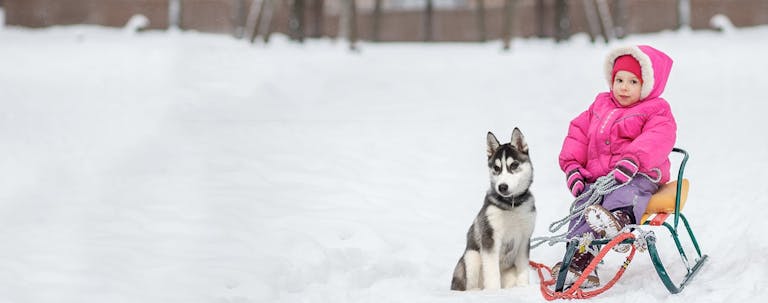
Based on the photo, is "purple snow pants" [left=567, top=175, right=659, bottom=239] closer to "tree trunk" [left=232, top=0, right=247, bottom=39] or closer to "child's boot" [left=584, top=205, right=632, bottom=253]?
"child's boot" [left=584, top=205, right=632, bottom=253]

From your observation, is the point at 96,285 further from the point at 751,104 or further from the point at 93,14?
the point at 93,14

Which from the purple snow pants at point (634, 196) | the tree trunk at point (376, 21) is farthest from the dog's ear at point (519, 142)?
the tree trunk at point (376, 21)

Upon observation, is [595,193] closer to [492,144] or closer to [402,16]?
[492,144]

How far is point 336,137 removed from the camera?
812 cm

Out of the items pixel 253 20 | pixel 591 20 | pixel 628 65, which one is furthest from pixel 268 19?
pixel 628 65

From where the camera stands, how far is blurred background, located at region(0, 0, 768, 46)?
13.2 meters

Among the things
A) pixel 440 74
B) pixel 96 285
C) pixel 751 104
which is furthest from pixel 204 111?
pixel 751 104

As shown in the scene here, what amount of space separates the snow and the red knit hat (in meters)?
0.96

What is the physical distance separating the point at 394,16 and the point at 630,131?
11.5 m

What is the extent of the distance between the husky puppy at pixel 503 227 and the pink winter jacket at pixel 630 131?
0.90ft

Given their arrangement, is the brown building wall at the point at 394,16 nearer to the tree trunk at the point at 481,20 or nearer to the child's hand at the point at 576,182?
the tree trunk at the point at 481,20

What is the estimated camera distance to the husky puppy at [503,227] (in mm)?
4156

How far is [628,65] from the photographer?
4.21m

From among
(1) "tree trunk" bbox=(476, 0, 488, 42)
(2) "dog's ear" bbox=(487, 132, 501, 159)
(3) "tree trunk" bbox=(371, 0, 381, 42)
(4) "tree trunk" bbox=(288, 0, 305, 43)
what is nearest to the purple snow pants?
(2) "dog's ear" bbox=(487, 132, 501, 159)
